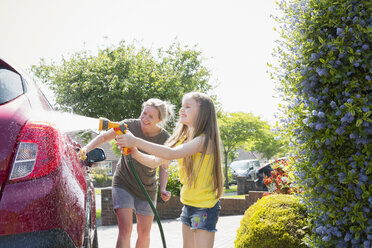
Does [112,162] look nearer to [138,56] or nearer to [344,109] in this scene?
[138,56]

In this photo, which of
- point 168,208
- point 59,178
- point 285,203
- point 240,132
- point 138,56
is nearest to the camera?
point 59,178

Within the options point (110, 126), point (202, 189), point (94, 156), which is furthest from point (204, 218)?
point (94, 156)

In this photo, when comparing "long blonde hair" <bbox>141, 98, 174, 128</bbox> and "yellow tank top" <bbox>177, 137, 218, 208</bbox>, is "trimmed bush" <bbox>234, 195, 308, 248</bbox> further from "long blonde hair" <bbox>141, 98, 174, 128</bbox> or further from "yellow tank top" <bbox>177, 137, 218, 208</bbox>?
"long blonde hair" <bbox>141, 98, 174, 128</bbox>

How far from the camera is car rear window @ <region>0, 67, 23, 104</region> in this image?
6.40ft

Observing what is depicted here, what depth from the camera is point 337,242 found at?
11.1 ft

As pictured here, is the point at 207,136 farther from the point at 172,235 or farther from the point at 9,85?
the point at 172,235

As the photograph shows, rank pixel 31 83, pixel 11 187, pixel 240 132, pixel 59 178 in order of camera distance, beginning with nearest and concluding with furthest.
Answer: pixel 11 187 → pixel 59 178 → pixel 31 83 → pixel 240 132

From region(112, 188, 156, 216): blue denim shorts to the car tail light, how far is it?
2.23m

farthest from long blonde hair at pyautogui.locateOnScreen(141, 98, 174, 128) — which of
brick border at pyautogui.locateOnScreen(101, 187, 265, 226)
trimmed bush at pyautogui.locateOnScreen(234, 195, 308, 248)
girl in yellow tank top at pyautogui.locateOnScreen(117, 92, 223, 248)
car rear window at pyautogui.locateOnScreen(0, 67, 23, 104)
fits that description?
brick border at pyautogui.locateOnScreen(101, 187, 265, 226)

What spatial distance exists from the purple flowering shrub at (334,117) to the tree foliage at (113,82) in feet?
52.8

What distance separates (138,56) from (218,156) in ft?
64.4

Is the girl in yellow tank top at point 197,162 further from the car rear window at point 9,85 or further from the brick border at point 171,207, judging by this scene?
the brick border at point 171,207

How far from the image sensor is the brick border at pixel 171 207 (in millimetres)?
10461

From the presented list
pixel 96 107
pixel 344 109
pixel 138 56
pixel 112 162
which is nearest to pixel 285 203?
pixel 344 109
